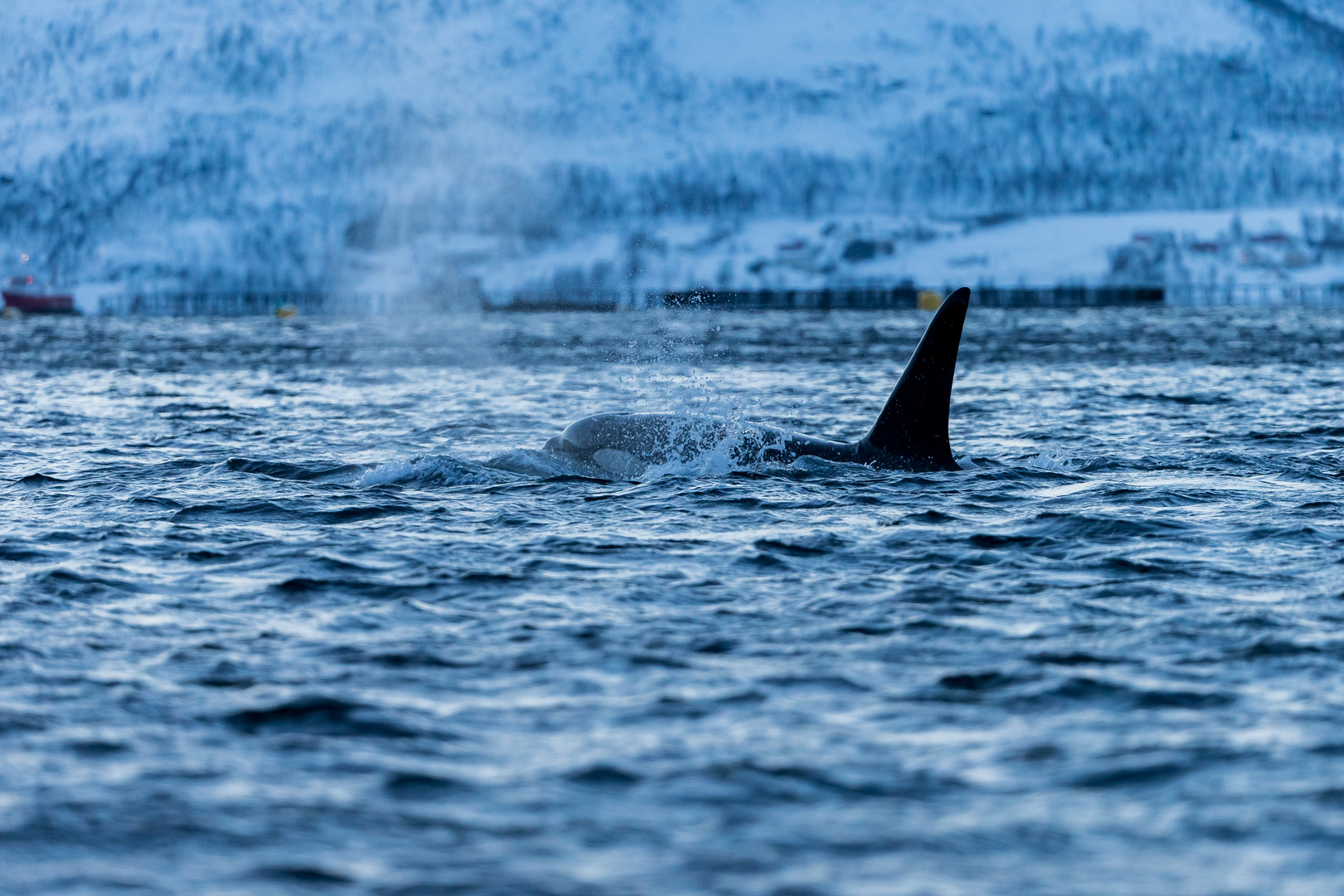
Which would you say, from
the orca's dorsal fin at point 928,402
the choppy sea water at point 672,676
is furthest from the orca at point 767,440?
the choppy sea water at point 672,676

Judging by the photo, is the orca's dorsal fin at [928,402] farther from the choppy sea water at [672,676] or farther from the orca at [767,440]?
the choppy sea water at [672,676]

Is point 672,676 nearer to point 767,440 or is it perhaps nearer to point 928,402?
point 928,402

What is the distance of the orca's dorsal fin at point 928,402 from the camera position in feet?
55.9

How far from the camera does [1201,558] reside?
13.2m

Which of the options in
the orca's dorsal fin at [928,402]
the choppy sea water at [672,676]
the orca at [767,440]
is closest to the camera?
the choppy sea water at [672,676]

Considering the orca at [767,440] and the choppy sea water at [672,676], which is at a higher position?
the orca at [767,440]

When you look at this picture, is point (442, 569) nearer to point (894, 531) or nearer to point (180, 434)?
point (894, 531)

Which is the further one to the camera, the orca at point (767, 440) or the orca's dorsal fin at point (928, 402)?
the orca at point (767, 440)

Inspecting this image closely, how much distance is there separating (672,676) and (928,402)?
900 centimetres

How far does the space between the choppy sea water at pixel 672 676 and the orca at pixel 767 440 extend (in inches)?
15.8

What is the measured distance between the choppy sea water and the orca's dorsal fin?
362 mm

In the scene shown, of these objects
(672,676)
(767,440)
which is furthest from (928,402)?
(672,676)

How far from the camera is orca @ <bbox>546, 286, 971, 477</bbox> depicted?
17797mm

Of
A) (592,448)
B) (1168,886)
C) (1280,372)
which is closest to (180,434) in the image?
(592,448)
